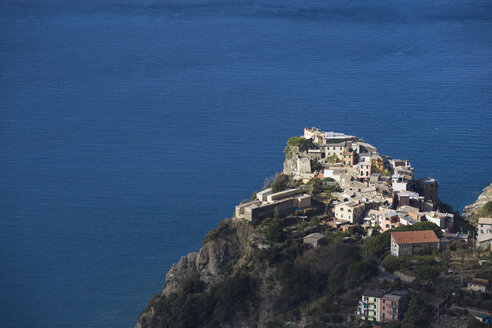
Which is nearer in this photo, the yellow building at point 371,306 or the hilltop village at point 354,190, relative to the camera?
the yellow building at point 371,306

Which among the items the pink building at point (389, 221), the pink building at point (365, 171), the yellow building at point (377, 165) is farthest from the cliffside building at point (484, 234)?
the yellow building at point (377, 165)

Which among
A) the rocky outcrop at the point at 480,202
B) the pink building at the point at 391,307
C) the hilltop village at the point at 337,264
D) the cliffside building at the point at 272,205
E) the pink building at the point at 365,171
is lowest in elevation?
the pink building at the point at 391,307

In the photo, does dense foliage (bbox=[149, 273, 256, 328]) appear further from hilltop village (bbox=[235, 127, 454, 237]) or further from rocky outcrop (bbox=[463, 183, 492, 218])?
rocky outcrop (bbox=[463, 183, 492, 218])

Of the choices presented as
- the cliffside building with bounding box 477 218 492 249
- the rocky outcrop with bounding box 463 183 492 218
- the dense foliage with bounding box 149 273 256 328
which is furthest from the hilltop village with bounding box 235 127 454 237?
the rocky outcrop with bounding box 463 183 492 218

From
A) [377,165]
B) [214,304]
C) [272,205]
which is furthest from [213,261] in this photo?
[377,165]

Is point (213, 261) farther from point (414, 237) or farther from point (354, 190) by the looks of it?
point (414, 237)

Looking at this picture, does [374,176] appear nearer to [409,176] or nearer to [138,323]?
[409,176]

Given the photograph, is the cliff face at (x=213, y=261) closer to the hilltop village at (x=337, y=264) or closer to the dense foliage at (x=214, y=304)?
the hilltop village at (x=337, y=264)

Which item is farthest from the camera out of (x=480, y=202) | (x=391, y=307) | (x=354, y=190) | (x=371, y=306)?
(x=480, y=202)
